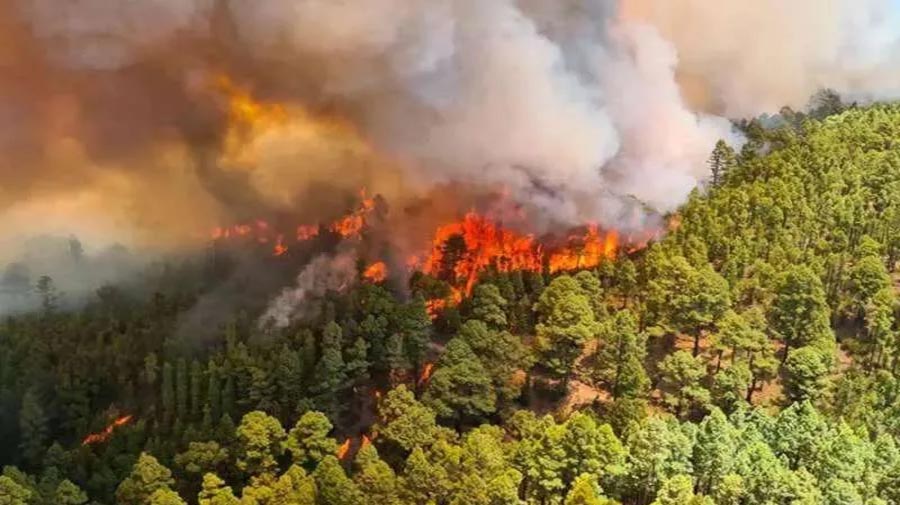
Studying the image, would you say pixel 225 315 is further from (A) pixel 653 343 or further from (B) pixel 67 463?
(A) pixel 653 343

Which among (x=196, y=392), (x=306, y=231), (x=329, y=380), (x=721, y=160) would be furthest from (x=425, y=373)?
(x=721, y=160)

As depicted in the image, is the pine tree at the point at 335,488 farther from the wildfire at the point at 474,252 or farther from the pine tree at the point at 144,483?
the wildfire at the point at 474,252

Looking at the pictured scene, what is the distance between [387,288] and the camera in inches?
2071

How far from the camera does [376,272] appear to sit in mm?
56781

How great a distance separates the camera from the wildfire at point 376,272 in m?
55.6

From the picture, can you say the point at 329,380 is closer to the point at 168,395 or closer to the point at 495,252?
the point at 168,395

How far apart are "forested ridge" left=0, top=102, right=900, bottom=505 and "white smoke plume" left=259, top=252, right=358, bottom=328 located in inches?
56.7

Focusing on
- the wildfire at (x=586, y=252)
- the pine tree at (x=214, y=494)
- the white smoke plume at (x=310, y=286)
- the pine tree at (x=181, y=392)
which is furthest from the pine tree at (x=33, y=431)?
the wildfire at (x=586, y=252)

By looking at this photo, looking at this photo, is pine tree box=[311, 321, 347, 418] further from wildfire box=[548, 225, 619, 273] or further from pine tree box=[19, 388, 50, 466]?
wildfire box=[548, 225, 619, 273]

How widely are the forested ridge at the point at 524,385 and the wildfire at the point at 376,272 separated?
10.6 feet

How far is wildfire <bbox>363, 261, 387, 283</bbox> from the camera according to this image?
5562 cm

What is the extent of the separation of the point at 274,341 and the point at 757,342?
24874mm

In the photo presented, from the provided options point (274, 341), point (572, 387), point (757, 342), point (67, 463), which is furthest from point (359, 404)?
point (757, 342)

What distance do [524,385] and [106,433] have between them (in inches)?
850
